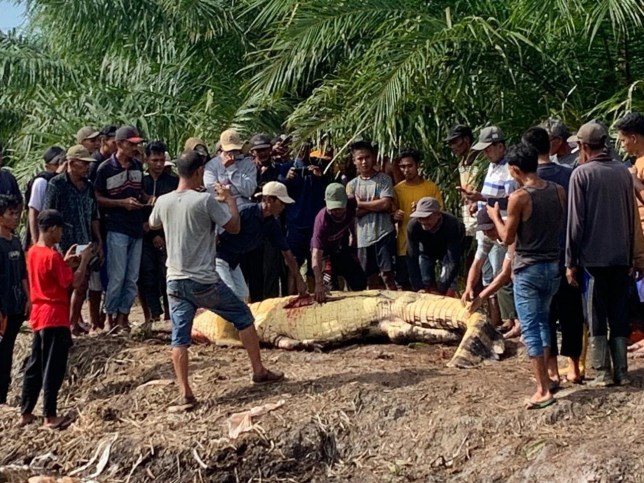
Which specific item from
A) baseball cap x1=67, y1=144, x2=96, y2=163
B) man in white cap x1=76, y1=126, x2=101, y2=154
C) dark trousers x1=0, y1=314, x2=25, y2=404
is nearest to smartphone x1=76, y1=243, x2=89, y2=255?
baseball cap x1=67, y1=144, x2=96, y2=163

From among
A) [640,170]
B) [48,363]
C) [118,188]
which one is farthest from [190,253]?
[640,170]

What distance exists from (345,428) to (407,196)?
328cm

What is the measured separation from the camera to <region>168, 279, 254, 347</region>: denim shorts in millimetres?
8523

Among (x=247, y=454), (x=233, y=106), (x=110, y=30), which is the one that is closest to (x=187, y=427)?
(x=247, y=454)

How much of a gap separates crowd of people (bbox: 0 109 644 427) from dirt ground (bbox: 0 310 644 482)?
248 mm

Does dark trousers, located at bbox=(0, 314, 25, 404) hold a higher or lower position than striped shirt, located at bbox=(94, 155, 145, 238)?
lower

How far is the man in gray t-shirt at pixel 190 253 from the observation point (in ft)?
27.6

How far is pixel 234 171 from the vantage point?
1052 centimetres

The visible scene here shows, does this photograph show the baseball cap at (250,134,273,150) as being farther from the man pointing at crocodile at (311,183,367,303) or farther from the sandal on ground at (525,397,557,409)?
the sandal on ground at (525,397,557,409)

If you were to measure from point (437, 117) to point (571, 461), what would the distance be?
4766mm

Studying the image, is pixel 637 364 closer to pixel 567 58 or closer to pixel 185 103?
pixel 567 58

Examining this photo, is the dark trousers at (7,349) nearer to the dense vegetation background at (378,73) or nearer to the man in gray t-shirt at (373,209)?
the man in gray t-shirt at (373,209)

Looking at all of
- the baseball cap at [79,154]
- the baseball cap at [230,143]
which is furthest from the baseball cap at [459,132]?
the baseball cap at [79,154]

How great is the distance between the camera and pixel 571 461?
6848 millimetres
